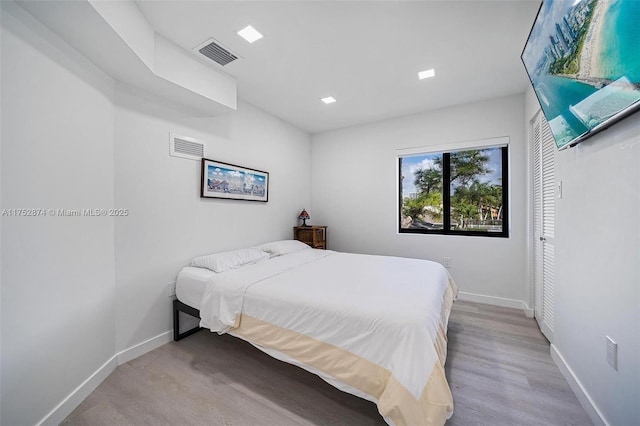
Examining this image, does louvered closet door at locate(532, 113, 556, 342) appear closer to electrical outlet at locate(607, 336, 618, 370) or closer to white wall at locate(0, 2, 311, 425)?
electrical outlet at locate(607, 336, 618, 370)

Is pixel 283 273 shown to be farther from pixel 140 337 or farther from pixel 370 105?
pixel 370 105

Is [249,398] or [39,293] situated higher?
[39,293]

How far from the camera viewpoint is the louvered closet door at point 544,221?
226cm

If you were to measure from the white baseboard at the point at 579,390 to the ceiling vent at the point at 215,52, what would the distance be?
3.64 meters

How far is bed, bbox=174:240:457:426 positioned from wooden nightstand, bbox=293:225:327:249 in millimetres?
1323

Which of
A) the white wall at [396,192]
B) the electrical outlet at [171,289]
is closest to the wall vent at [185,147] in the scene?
the electrical outlet at [171,289]

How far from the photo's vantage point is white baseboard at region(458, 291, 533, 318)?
113 inches

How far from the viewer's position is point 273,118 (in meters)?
3.68

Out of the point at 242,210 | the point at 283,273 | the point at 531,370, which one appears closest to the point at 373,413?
the point at 283,273

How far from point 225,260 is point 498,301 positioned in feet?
11.2

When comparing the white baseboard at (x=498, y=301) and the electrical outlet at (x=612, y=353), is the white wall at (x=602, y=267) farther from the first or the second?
the white baseboard at (x=498, y=301)

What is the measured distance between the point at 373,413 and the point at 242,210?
2.48 m

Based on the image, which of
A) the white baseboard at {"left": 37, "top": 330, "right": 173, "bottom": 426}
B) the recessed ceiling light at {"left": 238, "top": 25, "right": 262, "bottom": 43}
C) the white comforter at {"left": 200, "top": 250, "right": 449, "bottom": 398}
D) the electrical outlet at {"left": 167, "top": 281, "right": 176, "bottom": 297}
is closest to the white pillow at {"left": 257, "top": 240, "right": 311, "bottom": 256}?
the white comforter at {"left": 200, "top": 250, "right": 449, "bottom": 398}

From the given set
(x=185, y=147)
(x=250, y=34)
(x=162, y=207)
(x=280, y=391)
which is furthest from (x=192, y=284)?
(x=250, y=34)
